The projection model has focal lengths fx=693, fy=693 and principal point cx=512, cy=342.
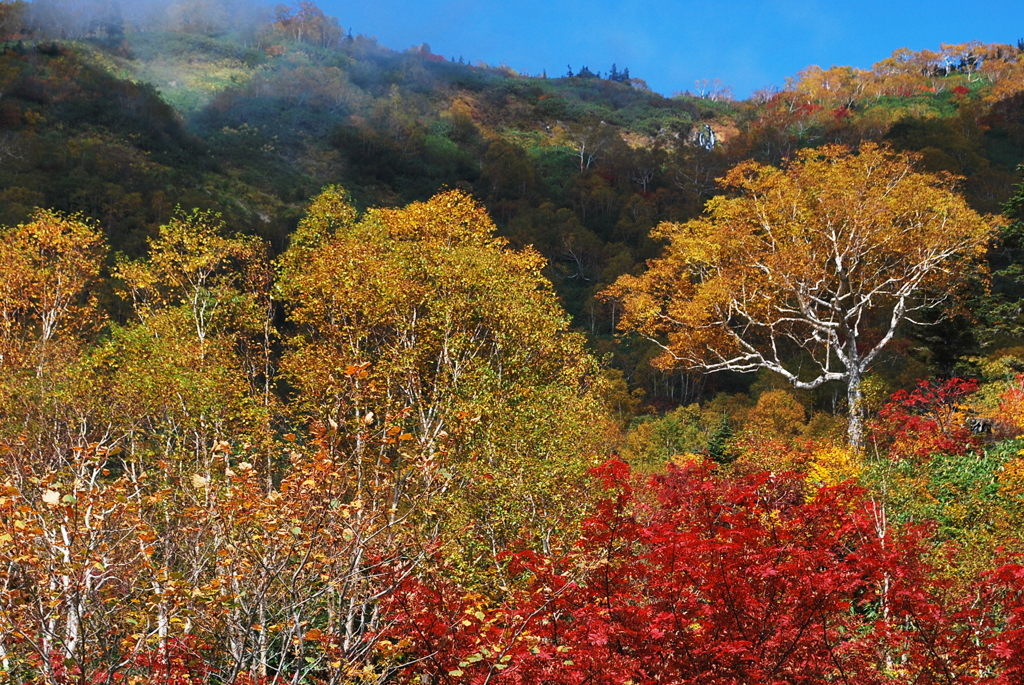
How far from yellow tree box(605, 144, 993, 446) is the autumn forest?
18 cm

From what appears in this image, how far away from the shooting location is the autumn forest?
5.37 meters

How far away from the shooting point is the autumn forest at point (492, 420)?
5367 mm

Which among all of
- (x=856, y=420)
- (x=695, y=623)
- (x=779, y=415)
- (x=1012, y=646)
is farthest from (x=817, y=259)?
(x=695, y=623)

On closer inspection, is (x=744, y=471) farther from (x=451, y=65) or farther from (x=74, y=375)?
(x=451, y=65)

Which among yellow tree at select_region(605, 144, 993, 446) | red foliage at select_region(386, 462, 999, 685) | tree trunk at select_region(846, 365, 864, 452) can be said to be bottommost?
red foliage at select_region(386, 462, 999, 685)

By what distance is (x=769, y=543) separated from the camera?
723 centimetres

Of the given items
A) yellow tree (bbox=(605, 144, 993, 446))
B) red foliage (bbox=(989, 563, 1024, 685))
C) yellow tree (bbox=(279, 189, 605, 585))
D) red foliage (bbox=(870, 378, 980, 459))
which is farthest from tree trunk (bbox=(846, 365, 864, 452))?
red foliage (bbox=(989, 563, 1024, 685))

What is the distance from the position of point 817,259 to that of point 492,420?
49.0 feet

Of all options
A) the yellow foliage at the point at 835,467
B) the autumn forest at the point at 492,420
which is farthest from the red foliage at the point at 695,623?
the yellow foliage at the point at 835,467

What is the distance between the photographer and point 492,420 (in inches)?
456

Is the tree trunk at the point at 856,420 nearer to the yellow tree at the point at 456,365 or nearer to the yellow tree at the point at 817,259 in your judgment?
the yellow tree at the point at 817,259

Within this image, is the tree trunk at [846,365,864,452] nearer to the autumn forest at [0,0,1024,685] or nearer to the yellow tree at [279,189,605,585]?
the autumn forest at [0,0,1024,685]

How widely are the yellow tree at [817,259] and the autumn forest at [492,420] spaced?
18 centimetres

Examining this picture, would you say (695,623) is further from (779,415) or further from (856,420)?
(779,415)
